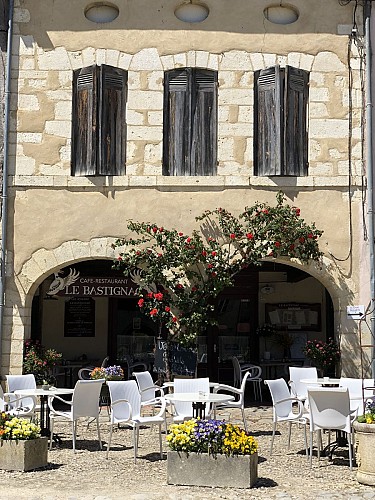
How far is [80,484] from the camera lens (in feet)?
24.1

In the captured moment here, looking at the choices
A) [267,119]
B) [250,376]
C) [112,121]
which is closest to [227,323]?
[250,376]

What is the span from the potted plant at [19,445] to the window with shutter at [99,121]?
5.37 metres

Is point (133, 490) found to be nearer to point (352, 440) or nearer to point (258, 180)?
point (352, 440)

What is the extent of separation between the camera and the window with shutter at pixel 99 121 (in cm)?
1248

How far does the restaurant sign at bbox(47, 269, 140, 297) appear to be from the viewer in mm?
13070

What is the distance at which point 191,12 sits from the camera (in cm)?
1283

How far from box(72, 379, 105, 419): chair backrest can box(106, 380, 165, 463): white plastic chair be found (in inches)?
14.2

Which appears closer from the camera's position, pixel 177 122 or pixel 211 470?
pixel 211 470

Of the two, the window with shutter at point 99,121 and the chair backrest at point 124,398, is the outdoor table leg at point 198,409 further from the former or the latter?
the window with shutter at point 99,121

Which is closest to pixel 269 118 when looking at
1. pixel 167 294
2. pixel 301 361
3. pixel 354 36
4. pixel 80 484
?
pixel 354 36

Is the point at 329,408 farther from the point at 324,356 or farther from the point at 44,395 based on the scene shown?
the point at 324,356

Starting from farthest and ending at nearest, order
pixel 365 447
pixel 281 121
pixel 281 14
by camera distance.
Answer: pixel 281 14
pixel 281 121
pixel 365 447

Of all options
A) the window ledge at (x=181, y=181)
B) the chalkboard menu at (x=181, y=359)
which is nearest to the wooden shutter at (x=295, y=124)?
the window ledge at (x=181, y=181)

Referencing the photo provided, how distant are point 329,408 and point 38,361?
5.44 m
